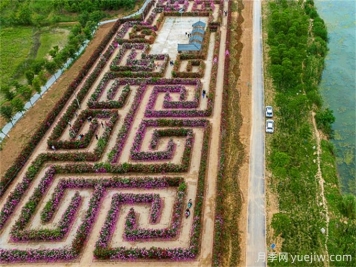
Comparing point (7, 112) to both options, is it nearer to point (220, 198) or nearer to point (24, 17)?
point (220, 198)

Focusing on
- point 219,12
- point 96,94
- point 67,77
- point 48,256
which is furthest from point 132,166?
point 219,12

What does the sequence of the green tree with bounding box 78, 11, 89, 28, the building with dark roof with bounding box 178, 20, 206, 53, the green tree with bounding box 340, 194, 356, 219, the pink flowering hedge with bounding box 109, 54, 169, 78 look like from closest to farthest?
1. the green tree with bounding box 340, 194, 356, 219
2. the pink flowering hedge with bounding box 109, 54, 169, 78
3. the building with dark roof with bounding box 178, 20, 206, 53
4. the green tree with bounding box 78, 11, 89, 28

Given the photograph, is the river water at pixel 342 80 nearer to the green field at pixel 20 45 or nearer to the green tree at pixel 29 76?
the green tree at pixel 29 76

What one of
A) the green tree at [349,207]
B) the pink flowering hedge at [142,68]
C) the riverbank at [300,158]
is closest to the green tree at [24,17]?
the pink flowering hedge at [142,68]

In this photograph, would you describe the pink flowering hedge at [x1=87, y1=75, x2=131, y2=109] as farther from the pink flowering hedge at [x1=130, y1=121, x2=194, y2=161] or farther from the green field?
the green field

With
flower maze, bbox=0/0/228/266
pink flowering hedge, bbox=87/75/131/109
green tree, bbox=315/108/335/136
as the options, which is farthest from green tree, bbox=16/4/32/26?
green tree, bbox=315/108/335/136

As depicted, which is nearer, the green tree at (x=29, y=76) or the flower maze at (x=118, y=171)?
the flower maze at (x=118, y=171)
